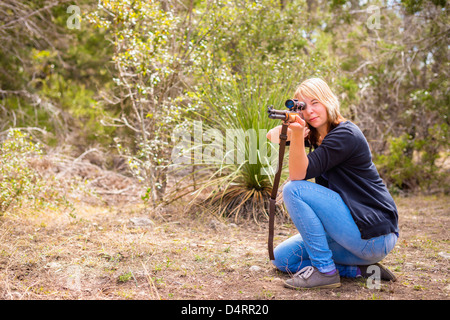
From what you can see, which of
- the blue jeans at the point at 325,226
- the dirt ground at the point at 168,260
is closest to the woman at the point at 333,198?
the blue jeans at the point at 325,226

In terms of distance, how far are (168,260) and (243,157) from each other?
5.43 feet

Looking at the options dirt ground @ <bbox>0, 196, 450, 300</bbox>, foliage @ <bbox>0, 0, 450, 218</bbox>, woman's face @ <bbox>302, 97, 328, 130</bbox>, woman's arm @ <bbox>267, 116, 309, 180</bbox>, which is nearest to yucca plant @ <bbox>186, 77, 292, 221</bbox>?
foliage @ <bbox>0, 0, 450, 218</bbox>

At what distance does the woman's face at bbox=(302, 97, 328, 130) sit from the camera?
2.32 metres

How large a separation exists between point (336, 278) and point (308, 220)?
34 cm

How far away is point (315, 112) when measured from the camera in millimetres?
2322

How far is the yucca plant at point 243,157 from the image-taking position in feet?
13.7

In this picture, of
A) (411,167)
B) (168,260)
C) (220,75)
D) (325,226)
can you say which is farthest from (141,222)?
(411,167)

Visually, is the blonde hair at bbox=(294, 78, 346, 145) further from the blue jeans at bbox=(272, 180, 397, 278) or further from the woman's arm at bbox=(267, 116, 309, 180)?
the blue jeans at bbox=(272, 180, 397, 278)

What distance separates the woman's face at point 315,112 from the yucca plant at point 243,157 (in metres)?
1.73

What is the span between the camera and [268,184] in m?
4.31

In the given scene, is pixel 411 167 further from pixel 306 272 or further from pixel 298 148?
pixel 298 148
